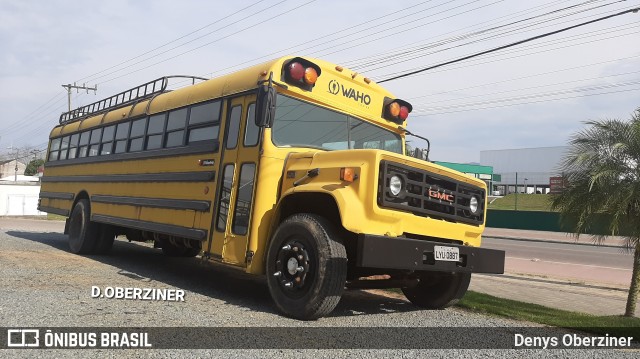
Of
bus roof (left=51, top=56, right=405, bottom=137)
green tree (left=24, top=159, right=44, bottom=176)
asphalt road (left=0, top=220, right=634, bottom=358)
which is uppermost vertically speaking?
green tree (left=24, top=159, right=44, bottom=176)

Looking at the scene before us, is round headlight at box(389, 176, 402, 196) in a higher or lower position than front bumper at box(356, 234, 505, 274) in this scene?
higher

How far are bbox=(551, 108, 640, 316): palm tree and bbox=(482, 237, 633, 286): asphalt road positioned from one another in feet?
13.1

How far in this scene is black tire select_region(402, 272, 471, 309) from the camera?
5.87 m

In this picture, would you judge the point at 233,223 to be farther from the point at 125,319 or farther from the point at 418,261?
the point at 418,261

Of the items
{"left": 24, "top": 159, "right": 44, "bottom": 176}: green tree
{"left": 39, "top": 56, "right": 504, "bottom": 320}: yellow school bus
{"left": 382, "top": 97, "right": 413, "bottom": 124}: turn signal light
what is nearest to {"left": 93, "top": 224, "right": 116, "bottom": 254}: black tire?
{"left": 39, "top": 56, "right": 504, "bottom": 320}: yellow school bus

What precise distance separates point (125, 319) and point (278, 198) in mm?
1887

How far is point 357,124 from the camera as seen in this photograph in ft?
20.5

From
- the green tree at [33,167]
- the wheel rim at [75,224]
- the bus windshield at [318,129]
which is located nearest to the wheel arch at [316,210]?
the bus windshield at [318,129]

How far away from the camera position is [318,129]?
588cm

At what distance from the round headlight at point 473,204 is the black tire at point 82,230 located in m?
6.82

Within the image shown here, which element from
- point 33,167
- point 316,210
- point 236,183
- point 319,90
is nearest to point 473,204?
point 316,210

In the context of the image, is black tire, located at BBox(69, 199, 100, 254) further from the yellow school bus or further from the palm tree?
the palm tree

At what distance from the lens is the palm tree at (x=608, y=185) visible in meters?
7.21

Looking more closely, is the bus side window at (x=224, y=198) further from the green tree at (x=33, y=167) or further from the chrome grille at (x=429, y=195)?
the green tree at (x=33, y=167)
